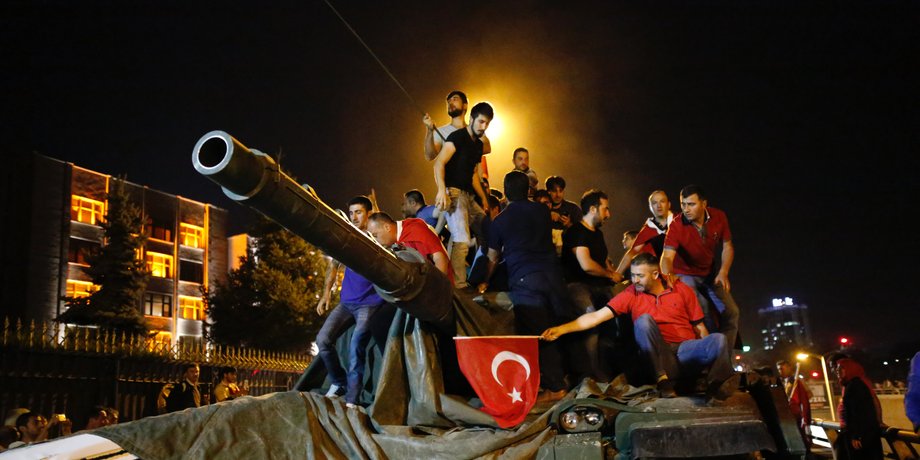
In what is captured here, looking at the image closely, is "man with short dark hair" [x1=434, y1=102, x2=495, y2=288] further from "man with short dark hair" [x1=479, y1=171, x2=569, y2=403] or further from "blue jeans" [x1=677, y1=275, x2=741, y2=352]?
"blue jeans" [x1=677, y1=275, x2=741, y2=352]

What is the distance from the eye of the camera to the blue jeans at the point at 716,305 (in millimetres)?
7258

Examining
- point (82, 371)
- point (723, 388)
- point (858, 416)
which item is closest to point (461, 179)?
point (723, 388)

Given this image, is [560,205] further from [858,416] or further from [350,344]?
[350,344]

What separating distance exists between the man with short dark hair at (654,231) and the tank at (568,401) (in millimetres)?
3622

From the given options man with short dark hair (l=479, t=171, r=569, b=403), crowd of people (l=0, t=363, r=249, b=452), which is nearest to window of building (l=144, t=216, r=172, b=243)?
crowd of people (l=0, t=363, r=249, b=452)

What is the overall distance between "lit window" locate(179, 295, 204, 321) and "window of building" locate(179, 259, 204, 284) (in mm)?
1163

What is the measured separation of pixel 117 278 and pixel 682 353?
2884cm

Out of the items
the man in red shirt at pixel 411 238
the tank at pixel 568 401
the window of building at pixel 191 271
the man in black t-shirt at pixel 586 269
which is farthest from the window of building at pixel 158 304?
the tank at pixel 568 401

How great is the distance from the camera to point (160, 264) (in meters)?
45.9

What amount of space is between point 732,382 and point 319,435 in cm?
277

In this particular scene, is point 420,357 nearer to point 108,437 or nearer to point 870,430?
point 108,437

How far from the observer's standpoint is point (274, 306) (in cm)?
3225

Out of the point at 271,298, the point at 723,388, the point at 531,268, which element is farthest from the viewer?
the point at 271,298

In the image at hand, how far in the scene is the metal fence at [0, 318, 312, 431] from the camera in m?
11.4
